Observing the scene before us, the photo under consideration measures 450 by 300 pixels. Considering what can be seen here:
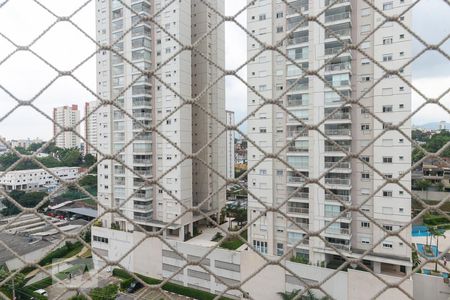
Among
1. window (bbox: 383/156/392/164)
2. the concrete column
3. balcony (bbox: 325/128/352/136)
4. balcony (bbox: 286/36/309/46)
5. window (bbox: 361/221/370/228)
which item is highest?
balcony (bbox: 286/36/309/46)

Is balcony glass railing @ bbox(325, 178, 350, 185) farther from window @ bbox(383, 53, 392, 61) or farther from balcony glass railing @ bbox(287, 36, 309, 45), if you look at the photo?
balcony glass railing @ bbox(287, 36, 309, 45)

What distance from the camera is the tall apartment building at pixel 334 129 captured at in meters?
3.24

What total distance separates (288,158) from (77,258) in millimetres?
4047

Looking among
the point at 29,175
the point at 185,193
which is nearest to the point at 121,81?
the point at 185,193

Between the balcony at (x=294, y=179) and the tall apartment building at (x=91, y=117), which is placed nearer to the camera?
the tall apartment building at (x=91, y=117)

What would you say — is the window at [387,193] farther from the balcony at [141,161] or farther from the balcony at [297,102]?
the balcony at [141,161]

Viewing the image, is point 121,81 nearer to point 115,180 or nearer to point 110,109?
point 110,109

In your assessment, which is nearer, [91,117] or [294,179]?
[294,179]

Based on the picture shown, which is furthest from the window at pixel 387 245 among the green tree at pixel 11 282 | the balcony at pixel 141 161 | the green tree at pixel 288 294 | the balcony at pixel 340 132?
the green tree at pixel 11 282

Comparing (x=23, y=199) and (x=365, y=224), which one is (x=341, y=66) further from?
(x=23, y=199)

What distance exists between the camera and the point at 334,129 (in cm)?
362

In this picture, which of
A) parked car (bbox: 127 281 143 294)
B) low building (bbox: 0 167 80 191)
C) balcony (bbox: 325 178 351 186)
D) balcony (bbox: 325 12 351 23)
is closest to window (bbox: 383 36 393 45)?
balcony (bbox: 325 12 351 23)

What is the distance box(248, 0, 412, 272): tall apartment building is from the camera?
3240 mm

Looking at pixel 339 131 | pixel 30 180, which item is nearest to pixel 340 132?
pixel 339 131
